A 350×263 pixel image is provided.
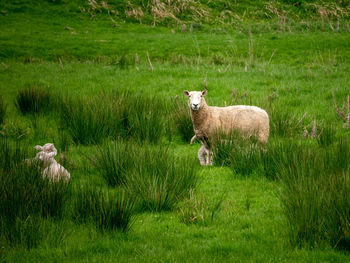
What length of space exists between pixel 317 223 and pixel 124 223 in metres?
1.92

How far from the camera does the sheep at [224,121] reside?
733 centimetres

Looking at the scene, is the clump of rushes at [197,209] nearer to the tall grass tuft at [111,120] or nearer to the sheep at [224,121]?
the sheep at [224,121]

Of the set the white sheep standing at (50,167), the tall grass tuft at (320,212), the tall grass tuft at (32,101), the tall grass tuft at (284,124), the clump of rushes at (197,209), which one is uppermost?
the tall grass tuft at (320,212)

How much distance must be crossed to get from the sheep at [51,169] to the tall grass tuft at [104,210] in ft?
1.72

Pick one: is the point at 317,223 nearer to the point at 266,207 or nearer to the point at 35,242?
the point at 266,207

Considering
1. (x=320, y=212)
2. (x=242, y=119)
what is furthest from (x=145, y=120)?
(x=320, y=212)

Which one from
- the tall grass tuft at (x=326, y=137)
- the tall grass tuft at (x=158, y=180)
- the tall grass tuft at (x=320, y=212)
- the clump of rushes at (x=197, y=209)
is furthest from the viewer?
the tall grass tuft at (x=326, y=137)

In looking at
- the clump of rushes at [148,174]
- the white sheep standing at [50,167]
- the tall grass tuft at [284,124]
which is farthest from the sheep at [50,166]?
the tall grass tuft at [284,124]

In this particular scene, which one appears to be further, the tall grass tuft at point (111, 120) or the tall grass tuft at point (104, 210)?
the tall grass tuft at point (111, 120)

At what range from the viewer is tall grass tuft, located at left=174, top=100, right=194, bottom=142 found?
29.5 ft

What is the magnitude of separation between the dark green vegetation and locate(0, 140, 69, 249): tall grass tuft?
1 cm

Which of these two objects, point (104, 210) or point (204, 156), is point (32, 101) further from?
point (104, 210)

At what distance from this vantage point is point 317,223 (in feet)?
14.3

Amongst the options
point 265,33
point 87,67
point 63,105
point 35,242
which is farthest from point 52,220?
point 265,33
